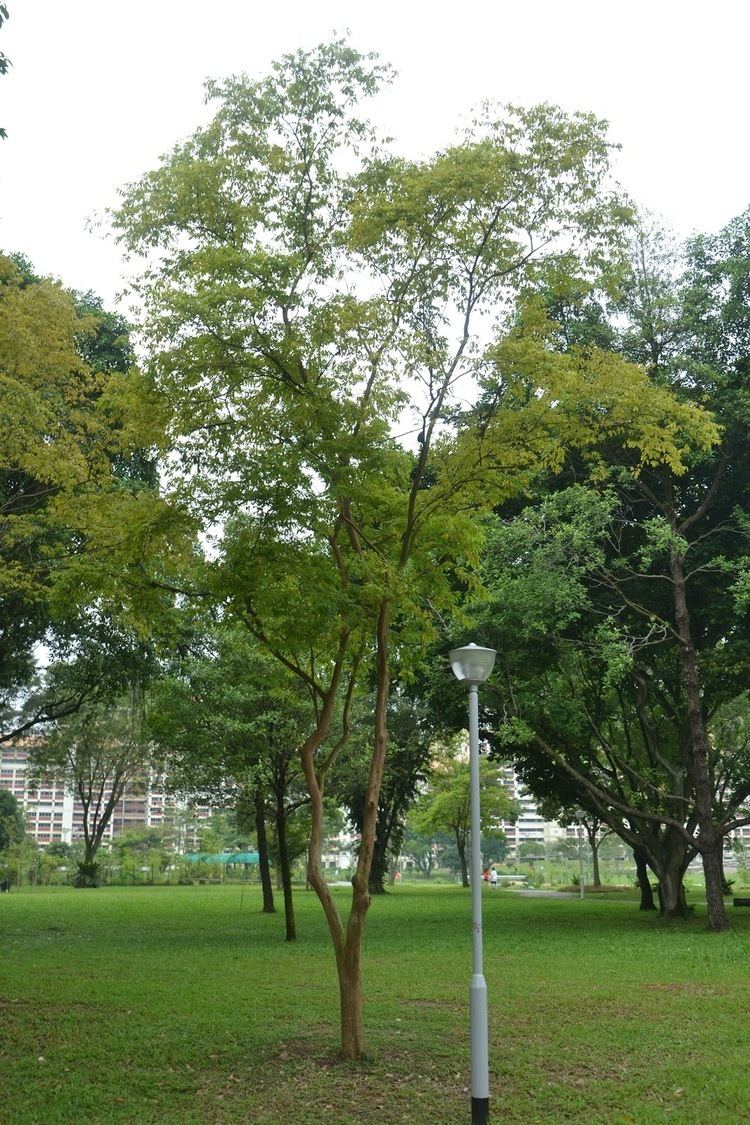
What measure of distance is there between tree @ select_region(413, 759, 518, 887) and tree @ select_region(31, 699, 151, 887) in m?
14.4

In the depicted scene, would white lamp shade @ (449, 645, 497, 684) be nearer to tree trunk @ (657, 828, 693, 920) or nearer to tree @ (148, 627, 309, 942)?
tree @ (148, 627, 309, 942)

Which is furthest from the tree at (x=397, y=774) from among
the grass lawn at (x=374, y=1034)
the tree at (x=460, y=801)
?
the grass lawn at (x=374, y=1034)

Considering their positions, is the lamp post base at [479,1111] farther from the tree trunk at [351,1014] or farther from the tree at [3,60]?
the tree at [3,60]

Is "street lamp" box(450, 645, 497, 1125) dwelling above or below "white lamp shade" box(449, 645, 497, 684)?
below

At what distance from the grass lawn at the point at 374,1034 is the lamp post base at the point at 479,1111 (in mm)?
212

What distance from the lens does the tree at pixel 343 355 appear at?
8375 millimetres

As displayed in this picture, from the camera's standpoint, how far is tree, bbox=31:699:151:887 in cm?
4759

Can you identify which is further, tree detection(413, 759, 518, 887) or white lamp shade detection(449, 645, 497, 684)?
tree detection(413, 759, 518, 887)

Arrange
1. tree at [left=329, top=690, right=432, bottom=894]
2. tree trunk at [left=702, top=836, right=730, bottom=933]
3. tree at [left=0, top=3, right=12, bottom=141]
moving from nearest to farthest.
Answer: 1. tree at [left=0, top=3, right=12, bottom=141]
2. tree trunk at [left=702, top=836, right=730, bottom=933]
3. tree at [left=329, top=690, right=432, bottom=894]

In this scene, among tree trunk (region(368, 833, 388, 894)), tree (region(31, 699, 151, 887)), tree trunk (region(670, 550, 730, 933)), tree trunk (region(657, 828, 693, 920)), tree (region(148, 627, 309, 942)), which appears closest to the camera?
tree (region(148, 627, 309, 942))

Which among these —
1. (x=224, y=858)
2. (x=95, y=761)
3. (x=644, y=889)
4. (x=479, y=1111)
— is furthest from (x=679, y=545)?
(x=224, y=858)

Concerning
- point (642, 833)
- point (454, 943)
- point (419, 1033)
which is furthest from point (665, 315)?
point (419, 1033)

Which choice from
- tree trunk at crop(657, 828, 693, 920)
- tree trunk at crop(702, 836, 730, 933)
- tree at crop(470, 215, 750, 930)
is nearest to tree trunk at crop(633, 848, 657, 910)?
tree trunk at crop(657, 828, 693, 920)

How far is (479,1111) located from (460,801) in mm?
42623
